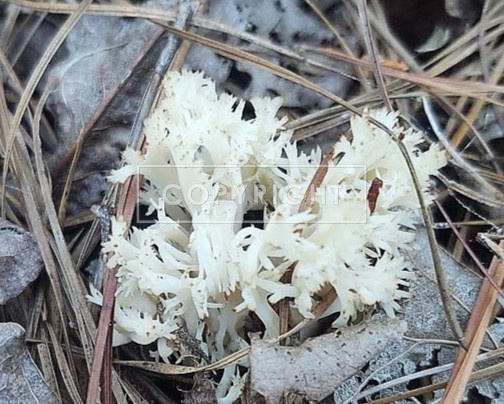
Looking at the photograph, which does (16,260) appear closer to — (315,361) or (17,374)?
(17,374)

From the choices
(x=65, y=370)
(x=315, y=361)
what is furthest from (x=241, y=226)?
(x=65, y=370)

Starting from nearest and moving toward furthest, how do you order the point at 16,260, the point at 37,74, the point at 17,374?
the point at 17,374 → the point at 16,260 → the point at 37,74

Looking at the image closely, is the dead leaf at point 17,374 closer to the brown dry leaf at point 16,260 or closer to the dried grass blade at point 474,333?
the brown dry leaf at point 16,260

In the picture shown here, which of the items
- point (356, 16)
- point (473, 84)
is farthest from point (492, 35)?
point (356, 16)

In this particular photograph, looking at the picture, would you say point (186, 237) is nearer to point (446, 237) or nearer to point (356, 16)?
point (446, 237)

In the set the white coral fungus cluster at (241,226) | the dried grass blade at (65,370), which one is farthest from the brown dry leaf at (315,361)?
the dried grass blade at (65,370)

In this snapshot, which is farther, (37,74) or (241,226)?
(37,74)
